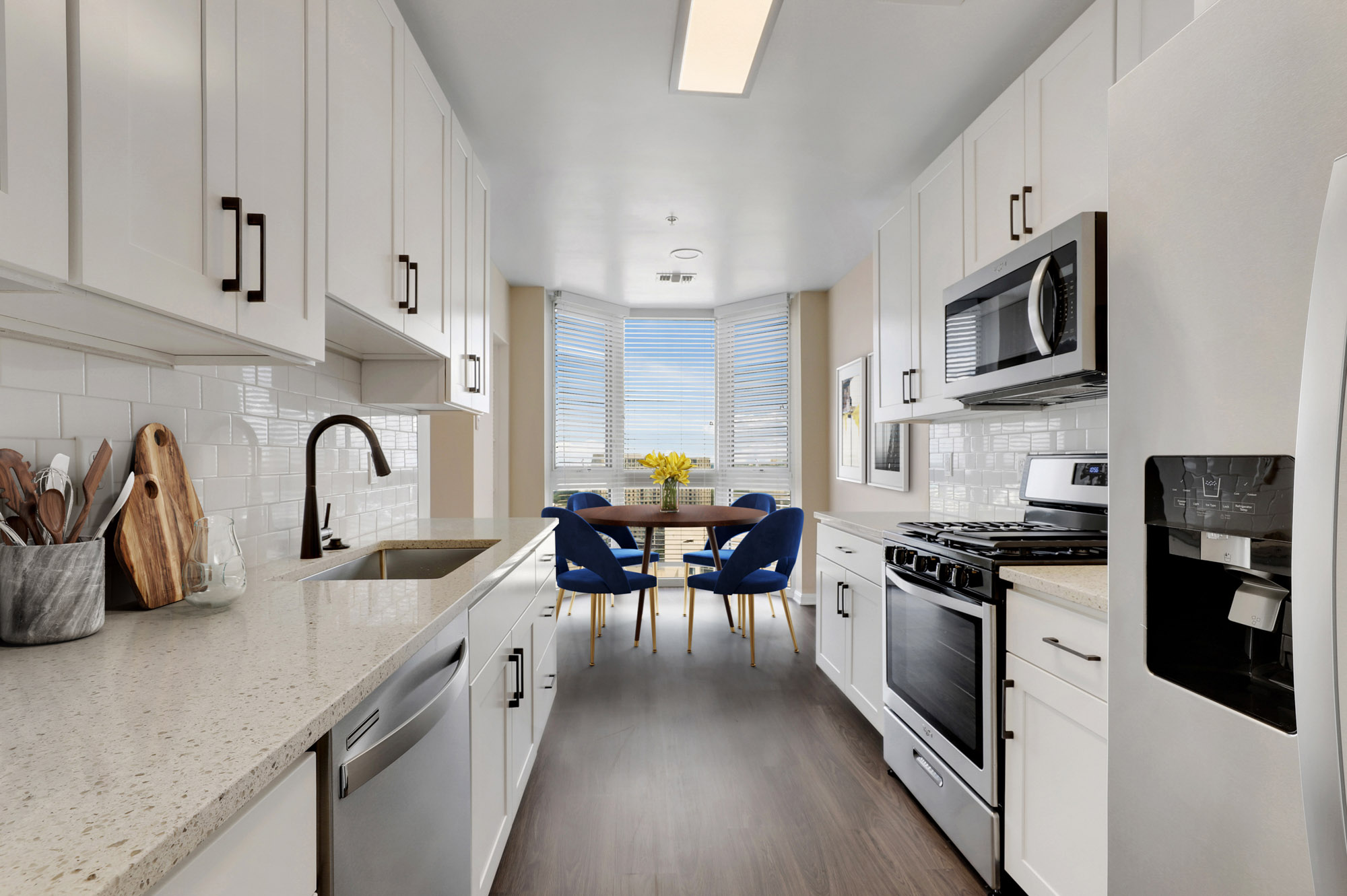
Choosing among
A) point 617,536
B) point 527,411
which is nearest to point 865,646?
point 617,536

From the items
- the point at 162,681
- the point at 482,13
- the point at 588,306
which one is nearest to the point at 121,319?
the point at 162,681

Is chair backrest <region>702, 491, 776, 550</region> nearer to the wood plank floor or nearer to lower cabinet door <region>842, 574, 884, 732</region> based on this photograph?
the wood plank floor

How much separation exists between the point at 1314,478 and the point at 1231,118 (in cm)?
49

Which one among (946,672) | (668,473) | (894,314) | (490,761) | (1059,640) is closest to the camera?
(1059,640)

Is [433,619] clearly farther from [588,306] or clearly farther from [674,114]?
[588,306]

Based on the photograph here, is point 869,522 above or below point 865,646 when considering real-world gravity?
above

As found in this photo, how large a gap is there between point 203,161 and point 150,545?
674 millimetres

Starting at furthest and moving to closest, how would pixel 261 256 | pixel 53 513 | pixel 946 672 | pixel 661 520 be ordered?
pixel 661 520, pixel 946 672, pixel 261 256, pixel 53 513

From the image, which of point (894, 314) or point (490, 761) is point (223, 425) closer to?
point (490, 761)

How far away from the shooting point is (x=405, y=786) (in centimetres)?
97

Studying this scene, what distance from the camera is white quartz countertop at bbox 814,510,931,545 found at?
2.52 meters

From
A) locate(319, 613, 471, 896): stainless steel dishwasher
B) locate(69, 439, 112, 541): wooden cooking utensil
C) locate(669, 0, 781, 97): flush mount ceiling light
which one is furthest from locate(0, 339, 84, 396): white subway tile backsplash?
locate(669, 0, 781, 97): flush mount ceiling light

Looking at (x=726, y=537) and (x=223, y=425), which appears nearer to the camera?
(x=223, y=425)

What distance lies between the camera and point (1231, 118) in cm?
84
